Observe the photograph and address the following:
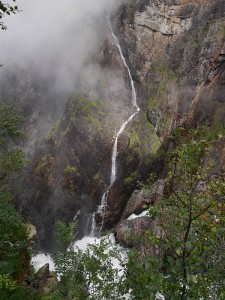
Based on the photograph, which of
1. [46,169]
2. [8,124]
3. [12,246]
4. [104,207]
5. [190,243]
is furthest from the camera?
[46,169]

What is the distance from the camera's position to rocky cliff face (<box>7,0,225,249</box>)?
109ft

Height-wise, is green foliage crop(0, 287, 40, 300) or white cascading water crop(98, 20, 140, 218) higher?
green foliage crop(0, 287, 40, 300)

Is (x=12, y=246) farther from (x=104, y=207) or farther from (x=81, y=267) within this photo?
(x=104, y=207)

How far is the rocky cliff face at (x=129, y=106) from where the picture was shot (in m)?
33.2

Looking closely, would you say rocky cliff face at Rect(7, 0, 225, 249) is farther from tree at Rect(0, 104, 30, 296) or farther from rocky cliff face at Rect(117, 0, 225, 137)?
tree at Rect(0, 104, 30, 296)

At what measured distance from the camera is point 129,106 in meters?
40.4

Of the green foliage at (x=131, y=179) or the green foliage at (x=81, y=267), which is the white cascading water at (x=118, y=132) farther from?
the green foliage at (x=81, y=267)

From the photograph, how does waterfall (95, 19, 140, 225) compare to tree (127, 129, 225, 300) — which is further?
waterfall (95, 19, 140, 225)

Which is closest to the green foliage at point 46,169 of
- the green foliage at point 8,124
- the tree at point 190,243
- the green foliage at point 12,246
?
the green foliage at point 8,124

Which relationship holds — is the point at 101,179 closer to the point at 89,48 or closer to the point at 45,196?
the point at 45,196

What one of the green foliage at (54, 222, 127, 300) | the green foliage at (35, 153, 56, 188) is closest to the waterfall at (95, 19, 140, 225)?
the green foliage at (35, 153, 56, 188)

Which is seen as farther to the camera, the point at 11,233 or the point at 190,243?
the point at 11,233

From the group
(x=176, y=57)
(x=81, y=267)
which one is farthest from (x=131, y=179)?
(x=81, y=267)

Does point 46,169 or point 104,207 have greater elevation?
point 46,169
